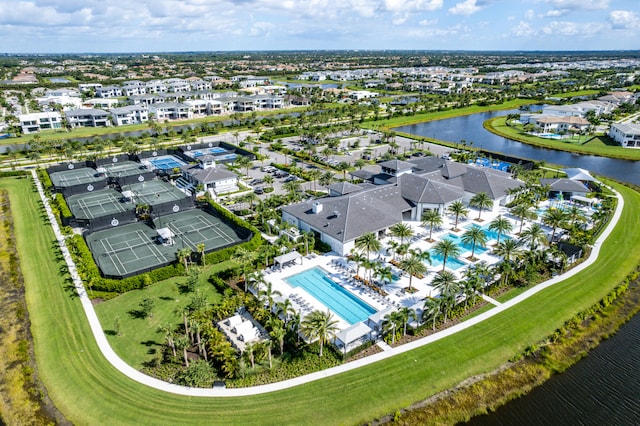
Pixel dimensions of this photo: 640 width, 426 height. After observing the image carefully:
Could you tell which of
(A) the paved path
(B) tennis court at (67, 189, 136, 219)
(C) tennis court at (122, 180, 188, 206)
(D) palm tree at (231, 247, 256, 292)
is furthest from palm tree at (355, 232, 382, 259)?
(B) tennis court at (67, 189, 136, 219)

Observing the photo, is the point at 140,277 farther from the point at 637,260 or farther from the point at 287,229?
the point at 637,260

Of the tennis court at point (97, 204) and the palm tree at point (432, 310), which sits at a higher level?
the palm tree at point (432, 310)

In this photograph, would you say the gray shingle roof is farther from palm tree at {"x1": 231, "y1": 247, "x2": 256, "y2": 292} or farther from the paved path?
the paved path

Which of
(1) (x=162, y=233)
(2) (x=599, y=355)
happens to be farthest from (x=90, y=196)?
(2) (x=599, y=355)

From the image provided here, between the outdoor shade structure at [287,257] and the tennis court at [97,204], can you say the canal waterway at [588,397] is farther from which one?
the tennis court at [97,204]

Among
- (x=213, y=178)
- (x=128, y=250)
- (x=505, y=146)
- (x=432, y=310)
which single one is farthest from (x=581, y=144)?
(x=128, y=250)

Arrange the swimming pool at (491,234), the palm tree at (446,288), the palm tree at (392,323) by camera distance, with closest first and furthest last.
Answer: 1. the palm tree at (392,323)
2. the palm tree at (446,288)
3. the swimming pool at (491,234)

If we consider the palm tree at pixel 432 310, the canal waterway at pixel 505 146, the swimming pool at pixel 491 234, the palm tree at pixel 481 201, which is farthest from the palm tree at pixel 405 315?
the canal waterway at pixel 505 146
